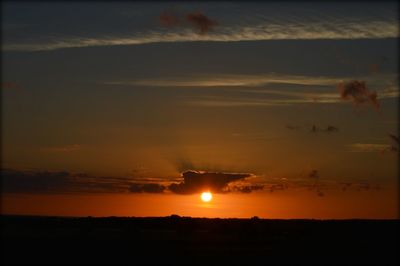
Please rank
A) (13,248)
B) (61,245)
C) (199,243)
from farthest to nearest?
(199,243) → (61,245) → (13,248)

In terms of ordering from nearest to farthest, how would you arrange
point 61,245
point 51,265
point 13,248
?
point 51,265 < point 13,248 < point 61,245

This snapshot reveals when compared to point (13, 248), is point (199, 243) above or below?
above

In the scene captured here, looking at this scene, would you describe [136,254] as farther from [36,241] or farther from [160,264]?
[36,241]

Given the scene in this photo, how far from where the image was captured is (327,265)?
6669 cm

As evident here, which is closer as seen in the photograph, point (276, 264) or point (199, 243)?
point (276, 264)

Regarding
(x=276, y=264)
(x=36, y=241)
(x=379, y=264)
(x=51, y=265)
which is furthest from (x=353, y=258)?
(x=36, y=241)

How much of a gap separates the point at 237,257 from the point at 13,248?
2305 cm

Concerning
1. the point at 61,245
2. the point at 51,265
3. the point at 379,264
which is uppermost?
the point at 61,245

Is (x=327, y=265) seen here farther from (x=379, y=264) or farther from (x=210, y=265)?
(x=210, y=265)

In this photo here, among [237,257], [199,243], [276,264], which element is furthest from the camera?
[199,243]

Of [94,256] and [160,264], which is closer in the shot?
[160,264]

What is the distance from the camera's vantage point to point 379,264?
225ft

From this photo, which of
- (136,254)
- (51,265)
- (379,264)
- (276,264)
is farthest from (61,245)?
(379,264)

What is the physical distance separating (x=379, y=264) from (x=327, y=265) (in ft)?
17.5
